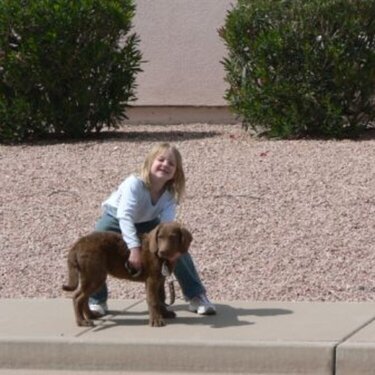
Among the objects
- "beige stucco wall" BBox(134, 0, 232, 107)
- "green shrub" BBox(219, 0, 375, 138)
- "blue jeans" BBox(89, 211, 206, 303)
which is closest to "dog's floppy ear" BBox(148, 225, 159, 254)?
"blue jeans" BBox(89, 211, 206, 303)

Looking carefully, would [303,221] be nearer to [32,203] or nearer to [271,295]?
[271,295]

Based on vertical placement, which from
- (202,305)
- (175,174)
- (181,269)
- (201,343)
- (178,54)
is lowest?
(201,343)

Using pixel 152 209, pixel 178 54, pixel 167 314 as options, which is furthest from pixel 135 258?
pixel 178 54

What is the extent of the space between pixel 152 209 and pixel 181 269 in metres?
0.45

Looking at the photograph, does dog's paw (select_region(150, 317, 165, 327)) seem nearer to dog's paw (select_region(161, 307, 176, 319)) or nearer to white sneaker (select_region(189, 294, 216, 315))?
dog's paw (select_region(161, 307, 176, 319))

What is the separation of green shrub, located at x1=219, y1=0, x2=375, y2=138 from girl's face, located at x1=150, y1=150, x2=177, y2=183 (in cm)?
449

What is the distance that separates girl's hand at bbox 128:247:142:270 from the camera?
820 centimetres

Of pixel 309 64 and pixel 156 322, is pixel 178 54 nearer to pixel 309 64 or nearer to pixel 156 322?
pixel 309 64

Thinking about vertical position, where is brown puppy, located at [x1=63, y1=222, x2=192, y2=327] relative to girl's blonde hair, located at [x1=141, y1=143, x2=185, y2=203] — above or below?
below

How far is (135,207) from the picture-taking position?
841 centimetres

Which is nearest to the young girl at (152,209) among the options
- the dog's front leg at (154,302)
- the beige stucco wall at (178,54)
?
the dog's front leg at (154,302)

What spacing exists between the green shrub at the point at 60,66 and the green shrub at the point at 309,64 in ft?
4.48

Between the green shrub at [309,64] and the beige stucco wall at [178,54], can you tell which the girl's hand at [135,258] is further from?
the beige stucco wall at [178,54]

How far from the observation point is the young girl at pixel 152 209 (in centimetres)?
837
